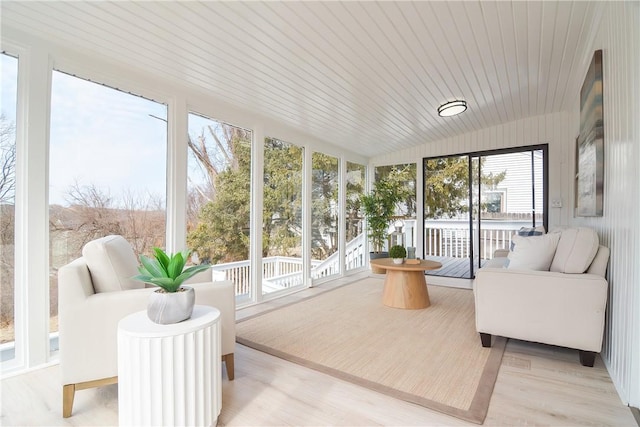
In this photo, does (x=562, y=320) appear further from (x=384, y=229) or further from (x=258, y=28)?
(x=384, y=229)

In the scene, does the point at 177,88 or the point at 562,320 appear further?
the point at 177,88

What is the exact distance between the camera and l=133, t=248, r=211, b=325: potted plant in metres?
1.43

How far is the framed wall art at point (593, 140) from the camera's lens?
2248 millimetres

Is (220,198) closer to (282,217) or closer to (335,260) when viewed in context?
(282,217)

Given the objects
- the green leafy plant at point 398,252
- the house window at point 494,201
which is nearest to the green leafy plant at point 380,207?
the house window at point 494,201

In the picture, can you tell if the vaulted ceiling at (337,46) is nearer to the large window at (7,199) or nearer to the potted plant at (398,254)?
the large window at (7,199)

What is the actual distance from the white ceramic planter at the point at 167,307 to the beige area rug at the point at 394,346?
1095 mm

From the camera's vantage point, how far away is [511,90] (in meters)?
3.63

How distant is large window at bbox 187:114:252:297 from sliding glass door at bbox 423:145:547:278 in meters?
3.49

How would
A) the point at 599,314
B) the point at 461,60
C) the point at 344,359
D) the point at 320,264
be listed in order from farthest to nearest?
the point at 320,264 < the point at 461,60 < the point at 344,359 < the point at 599,314

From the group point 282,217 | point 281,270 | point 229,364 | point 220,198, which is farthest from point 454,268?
point 229,364

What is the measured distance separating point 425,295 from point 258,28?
10.2 feet

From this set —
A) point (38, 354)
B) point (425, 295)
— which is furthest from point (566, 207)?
point (38, 354)

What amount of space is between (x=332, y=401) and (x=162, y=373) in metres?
0.94
